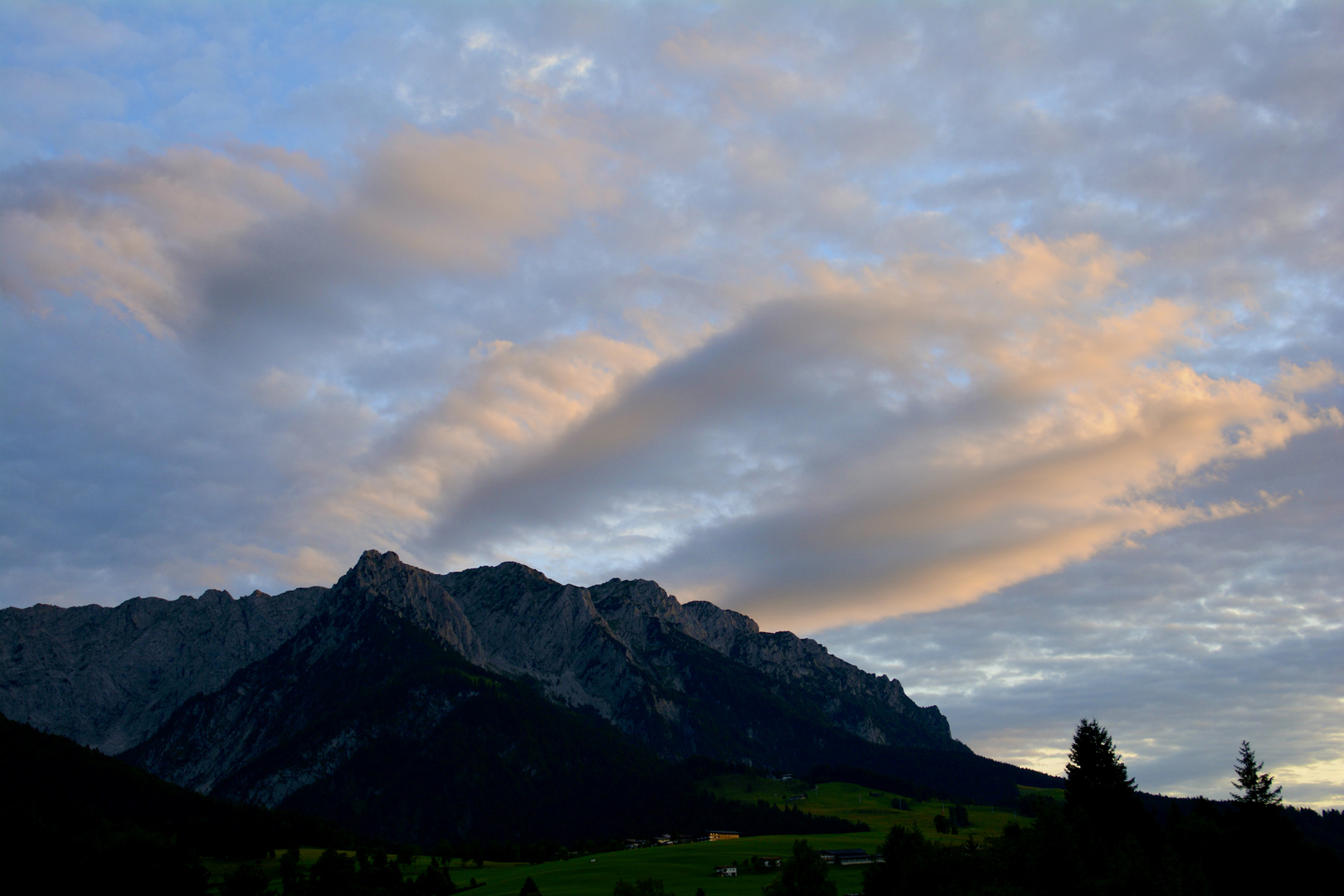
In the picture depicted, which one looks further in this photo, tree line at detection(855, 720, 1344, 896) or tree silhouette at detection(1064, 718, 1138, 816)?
tree silhouette at detection(1064, 718, 1138, 816)

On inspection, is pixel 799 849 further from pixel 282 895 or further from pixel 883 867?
pixel 282 895

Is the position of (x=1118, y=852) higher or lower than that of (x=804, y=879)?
higher

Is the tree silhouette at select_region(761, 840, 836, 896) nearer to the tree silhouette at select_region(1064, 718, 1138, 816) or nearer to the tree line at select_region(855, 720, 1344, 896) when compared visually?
the tree line at select_region(855, 720, 1344, 896)

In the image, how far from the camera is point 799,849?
511 feet

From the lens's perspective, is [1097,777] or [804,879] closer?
[1097,777]

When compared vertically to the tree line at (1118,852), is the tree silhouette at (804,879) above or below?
below

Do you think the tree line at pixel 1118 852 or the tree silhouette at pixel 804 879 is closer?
the tree line at pixel 1118 852

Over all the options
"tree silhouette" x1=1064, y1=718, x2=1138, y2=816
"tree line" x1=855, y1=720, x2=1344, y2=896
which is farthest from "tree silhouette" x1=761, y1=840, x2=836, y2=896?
"tree silhouette" x1=1064, y1=718, x2=1138, y2=816

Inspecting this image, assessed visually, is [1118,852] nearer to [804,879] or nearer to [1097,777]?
[1097,777]

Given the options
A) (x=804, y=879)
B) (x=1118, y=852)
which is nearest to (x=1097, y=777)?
(x=1118, y=852)

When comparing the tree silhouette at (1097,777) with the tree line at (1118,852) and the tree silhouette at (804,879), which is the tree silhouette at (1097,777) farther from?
the tree silhouette at (804,879)

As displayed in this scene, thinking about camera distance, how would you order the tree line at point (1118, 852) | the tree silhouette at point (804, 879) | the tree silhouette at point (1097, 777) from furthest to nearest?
the tree silhouette at point (804, 879), the tree silhouette at point (1097, 777), the tree line at point (1118, 852)

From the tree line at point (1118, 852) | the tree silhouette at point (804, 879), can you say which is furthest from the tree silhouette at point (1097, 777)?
the tree silhouette at point (804, 879)

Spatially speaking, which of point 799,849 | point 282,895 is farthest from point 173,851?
point 799,849
